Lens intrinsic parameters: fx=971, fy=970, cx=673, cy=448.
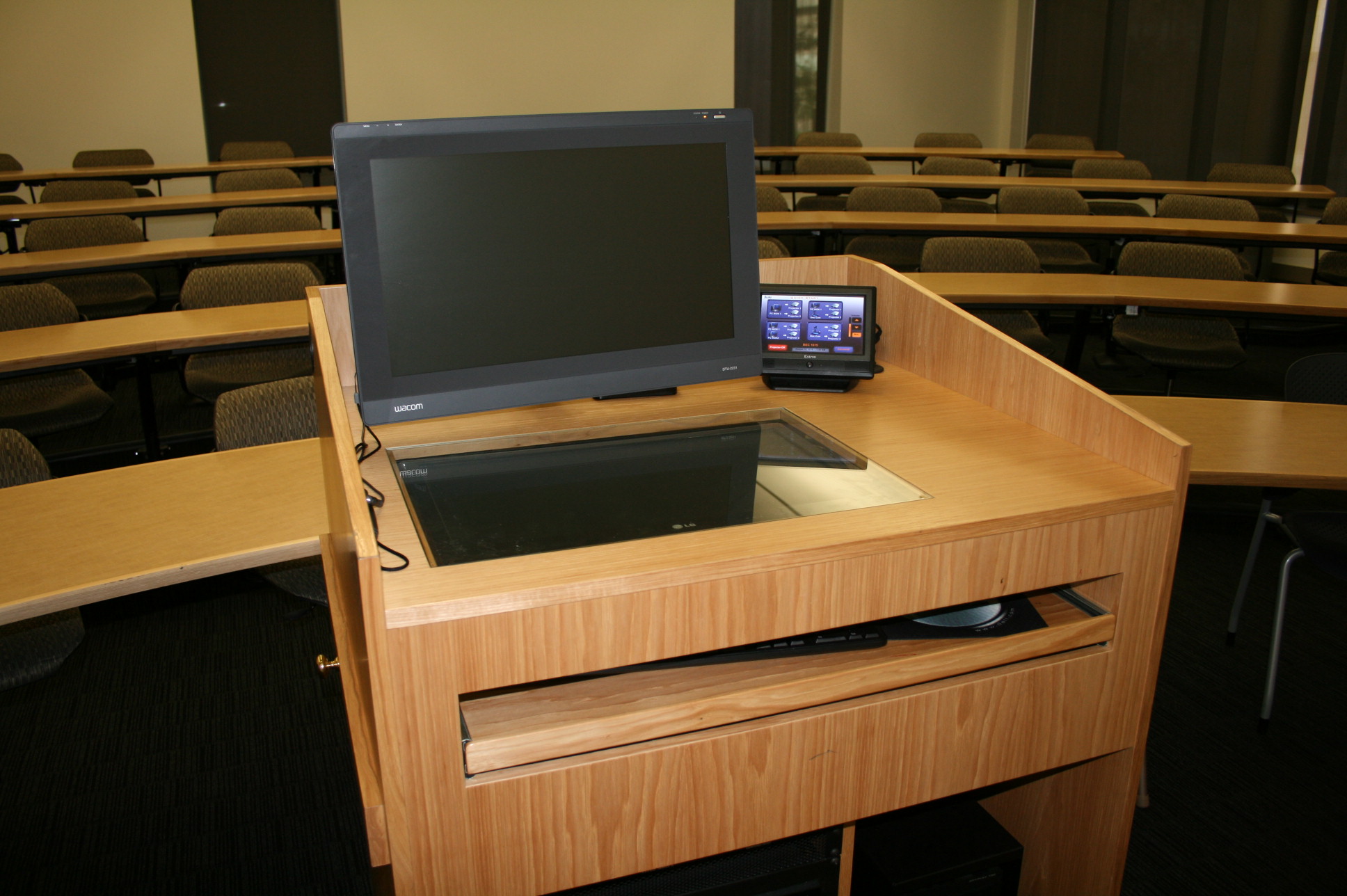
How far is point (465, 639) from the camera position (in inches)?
36.2

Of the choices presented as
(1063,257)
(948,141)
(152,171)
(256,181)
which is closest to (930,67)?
(948,141)

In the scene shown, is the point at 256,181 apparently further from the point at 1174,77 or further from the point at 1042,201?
the point at 1174,77

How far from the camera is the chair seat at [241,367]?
10.5 feet

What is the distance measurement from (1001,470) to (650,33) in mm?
7917

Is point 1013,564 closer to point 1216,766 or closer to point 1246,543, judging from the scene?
point 1216,766

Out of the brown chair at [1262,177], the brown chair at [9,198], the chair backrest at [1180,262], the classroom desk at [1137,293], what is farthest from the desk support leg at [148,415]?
the brown chair at [1262,177]

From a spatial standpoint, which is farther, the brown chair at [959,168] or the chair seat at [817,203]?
the brown chair at [959,168]

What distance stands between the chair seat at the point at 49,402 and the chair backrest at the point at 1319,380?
340 centimetres

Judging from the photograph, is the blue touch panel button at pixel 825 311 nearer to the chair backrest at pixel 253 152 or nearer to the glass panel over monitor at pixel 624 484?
the glass panel over monitor at pixel 624 484

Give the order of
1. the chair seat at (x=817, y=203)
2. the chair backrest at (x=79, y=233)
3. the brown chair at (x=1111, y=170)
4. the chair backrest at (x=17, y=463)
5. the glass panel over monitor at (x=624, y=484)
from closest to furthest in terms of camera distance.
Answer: the glass panel over monitor at (x=624, y=484), the chair backrest at (x=17, y=463), the chair backrest at (x=79, y=233), the chair seat at (x=817, y=203), the brown chair at (x=1111, y=170)

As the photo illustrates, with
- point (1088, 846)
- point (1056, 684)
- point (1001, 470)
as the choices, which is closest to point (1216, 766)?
point (1088, 846)

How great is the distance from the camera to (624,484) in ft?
3.97

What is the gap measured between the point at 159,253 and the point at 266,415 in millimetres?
2248

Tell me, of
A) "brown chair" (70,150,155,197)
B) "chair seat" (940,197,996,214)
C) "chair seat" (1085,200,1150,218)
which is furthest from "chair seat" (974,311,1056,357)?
"brown chair" (70,150,155,197)
